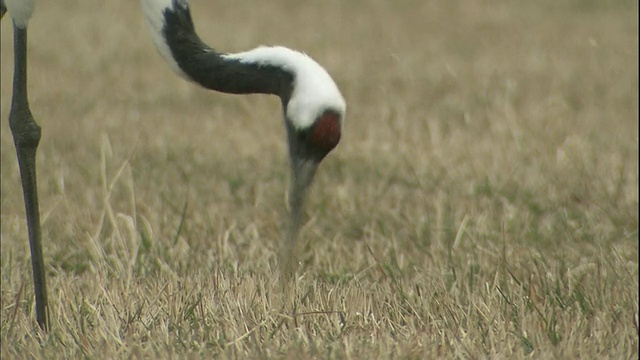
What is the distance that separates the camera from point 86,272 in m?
3.88

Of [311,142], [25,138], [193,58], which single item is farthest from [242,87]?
[25,138]

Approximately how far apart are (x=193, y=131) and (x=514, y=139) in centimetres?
191

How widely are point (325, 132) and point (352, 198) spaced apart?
196 centimetres

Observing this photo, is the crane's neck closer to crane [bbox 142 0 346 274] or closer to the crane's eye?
crane [bbox 142 0 346 274]

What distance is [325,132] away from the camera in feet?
9.59

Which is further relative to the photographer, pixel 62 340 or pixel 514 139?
pixel 514 139

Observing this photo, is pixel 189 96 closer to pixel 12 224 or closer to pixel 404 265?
pixel 12 224

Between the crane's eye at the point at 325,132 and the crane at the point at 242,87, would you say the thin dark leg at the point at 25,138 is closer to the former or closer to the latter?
the crane at the point at 242,87

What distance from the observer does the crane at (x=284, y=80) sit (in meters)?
2.92

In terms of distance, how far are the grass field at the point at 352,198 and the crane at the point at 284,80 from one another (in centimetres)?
40

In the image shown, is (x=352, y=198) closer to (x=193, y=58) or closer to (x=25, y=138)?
(x=193, y=58)

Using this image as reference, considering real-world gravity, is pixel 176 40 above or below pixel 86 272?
above

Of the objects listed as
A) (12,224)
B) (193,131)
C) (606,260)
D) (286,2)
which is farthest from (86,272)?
(286,2)

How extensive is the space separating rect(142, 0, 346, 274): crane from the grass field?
40 cm
